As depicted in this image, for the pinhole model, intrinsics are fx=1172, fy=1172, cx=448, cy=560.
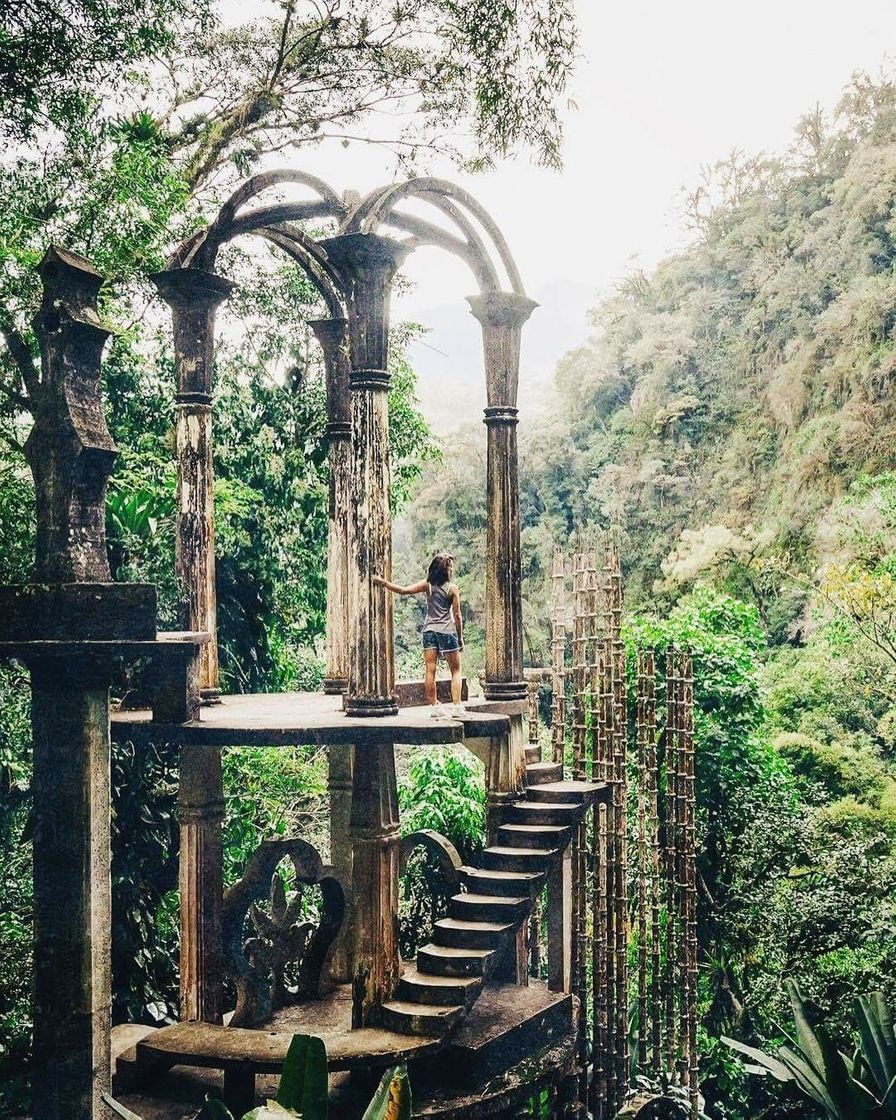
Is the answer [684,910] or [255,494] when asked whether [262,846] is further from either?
[255,494]

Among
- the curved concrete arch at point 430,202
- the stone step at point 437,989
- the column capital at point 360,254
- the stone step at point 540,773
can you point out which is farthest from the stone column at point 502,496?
the stone step at point 437,989

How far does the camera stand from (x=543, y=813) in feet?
25.0

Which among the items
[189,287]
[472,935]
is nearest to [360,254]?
[189,287]

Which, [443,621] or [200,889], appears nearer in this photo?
[200,889]

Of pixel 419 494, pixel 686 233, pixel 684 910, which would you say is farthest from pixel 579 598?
pixel 686 233

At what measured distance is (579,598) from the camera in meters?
9.08

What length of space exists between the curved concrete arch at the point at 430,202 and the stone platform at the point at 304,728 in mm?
2747

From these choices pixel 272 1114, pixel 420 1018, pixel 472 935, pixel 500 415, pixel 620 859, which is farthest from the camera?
pixel 620 859

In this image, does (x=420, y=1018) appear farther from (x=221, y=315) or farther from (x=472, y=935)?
(x=221, y=315)

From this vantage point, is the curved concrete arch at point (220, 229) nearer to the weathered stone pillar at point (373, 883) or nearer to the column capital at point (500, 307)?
the column capital at point (500, 307)

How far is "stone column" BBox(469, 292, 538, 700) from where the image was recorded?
7801 millimetres

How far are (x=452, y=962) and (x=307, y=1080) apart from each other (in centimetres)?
241

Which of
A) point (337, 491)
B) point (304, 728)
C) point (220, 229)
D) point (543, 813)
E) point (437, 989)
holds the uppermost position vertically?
point (220, 229)

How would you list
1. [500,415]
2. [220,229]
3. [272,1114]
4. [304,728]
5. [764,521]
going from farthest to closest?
[764,521], [500,415], [220,229], [304,728], [272,1114]
